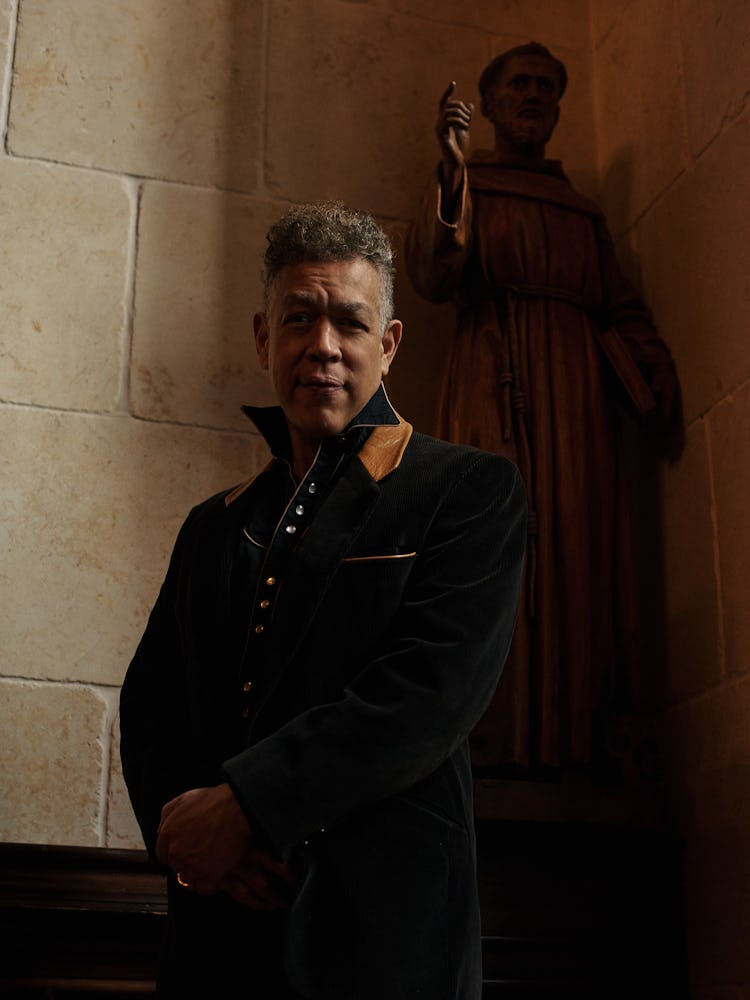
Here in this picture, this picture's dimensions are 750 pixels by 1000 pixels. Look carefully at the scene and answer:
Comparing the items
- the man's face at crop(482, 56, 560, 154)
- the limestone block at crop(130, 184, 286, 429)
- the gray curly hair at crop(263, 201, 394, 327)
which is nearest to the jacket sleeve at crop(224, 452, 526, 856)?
the gray curly hair at crop(263, 201, 394, 327)

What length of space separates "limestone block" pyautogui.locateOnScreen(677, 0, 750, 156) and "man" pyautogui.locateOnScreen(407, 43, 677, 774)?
1.16 feet

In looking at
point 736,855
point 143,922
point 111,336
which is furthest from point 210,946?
point 111,336

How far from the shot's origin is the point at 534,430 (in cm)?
352

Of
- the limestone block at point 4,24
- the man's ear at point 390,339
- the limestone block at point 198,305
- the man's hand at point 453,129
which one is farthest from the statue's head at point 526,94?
the man's ear at point 390,339

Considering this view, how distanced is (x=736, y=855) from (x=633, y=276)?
5.59 feet

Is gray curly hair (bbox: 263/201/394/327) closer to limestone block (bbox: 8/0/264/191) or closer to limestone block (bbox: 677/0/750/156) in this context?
limestone block (bbox: 677/0/750/156)

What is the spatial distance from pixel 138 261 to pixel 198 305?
20 centimetres

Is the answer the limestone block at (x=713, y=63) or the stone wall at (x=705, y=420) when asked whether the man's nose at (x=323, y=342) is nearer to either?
the stone wall at (x=705, y=420)

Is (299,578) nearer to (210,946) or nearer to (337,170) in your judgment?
(210,946)

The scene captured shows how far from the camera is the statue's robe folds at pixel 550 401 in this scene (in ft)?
10.8

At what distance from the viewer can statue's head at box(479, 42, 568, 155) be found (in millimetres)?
3818

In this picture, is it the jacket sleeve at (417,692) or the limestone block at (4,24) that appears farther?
the limestone block at (4,24)

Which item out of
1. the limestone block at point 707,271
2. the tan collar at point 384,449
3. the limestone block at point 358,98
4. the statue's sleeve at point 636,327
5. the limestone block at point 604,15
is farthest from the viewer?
the limestone block at point 604,15

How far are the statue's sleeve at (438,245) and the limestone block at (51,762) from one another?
136 centimetres
